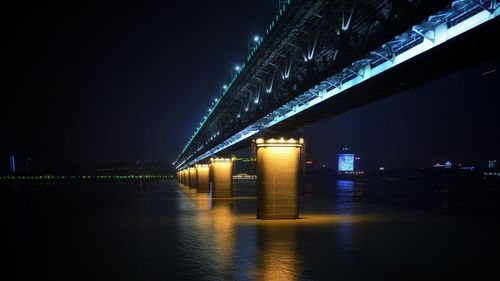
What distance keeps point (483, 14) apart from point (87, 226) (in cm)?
3513

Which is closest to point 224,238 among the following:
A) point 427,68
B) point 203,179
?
point 427,68

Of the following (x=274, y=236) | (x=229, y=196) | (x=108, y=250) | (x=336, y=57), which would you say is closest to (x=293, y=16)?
(x=336, y=57)

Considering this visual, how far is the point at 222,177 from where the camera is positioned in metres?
84.6

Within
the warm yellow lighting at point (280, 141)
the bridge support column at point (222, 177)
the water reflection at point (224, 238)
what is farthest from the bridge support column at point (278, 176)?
the bridge support column at point (222, 177)

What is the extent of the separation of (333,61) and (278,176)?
64.2 ft

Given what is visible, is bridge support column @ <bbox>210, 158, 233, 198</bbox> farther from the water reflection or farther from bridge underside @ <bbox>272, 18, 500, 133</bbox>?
bridge underside @ <bbox>272, 18, 500, 133</bbox>

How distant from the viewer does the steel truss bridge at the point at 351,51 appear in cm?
1717

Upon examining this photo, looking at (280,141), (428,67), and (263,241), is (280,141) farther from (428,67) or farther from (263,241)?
(428,67)

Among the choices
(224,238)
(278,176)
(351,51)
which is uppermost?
(351,51)

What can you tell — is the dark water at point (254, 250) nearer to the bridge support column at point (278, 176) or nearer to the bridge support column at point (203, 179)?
the bridge support column at point (278, 176)

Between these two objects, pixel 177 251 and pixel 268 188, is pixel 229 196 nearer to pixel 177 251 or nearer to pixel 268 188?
pixel 268 188

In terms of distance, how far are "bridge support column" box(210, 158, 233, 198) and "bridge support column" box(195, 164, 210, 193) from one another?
2492 centimetres

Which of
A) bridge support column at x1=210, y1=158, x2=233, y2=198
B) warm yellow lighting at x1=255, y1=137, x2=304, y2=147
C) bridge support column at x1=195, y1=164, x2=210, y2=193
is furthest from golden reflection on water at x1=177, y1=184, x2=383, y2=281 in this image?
bridge support column at x1=195, y1=164, x2=210, y2=193

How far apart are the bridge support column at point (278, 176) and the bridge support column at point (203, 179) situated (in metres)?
67.4
